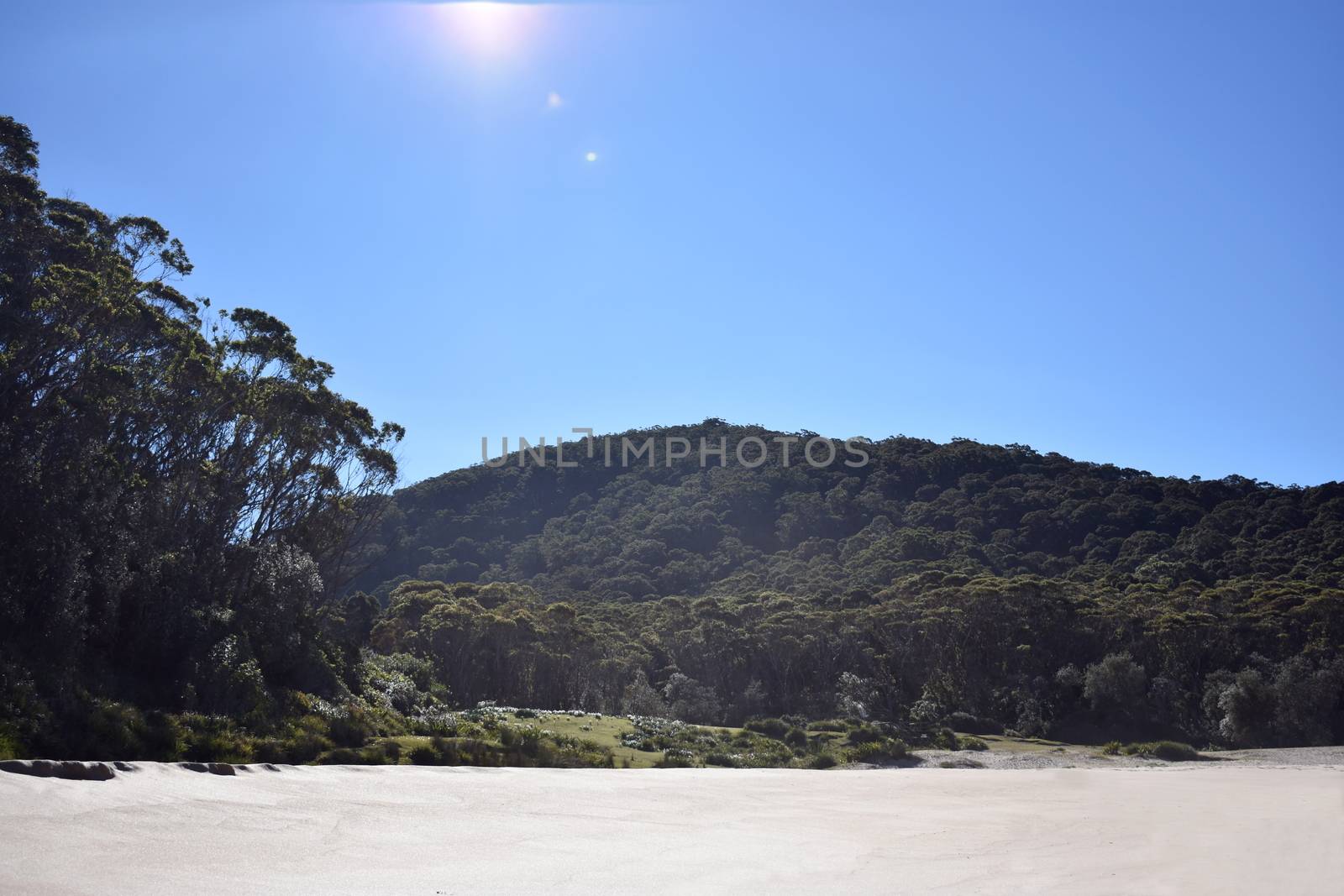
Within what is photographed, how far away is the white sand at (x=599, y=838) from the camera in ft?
17.8

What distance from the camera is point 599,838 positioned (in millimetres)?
7570

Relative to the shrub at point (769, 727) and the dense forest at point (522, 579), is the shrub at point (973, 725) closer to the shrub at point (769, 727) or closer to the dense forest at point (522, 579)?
the dense forest at point (522, 579)

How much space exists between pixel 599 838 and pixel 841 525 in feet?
208

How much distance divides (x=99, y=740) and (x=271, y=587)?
9.08 meters

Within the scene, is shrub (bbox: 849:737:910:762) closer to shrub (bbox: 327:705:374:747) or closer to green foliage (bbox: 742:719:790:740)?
green foliage (bbox: 742:719:790:740)

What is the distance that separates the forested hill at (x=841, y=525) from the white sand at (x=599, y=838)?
3457 centimetres

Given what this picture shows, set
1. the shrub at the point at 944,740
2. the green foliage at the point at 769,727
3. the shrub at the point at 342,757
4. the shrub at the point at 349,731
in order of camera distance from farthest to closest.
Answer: the green foliage at the point at 769,727 → the shrub at the point at 944,740 → the shrub at the point at 349,731 → the shrub at the point at 342,757

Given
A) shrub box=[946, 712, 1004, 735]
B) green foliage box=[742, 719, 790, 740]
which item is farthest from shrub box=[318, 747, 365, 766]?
shrub box=[946, 712, 1004, 735]

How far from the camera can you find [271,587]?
61.4ft

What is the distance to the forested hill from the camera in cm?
5069

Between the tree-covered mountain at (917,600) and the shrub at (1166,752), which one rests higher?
the tree-covered mountain at (917,600)

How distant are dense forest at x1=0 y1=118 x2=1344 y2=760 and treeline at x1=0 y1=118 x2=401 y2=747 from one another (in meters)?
0.06

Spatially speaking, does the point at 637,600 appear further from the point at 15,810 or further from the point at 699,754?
the point at 15,810

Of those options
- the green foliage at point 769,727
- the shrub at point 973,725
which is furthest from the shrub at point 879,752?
the shrub at point 973,725
